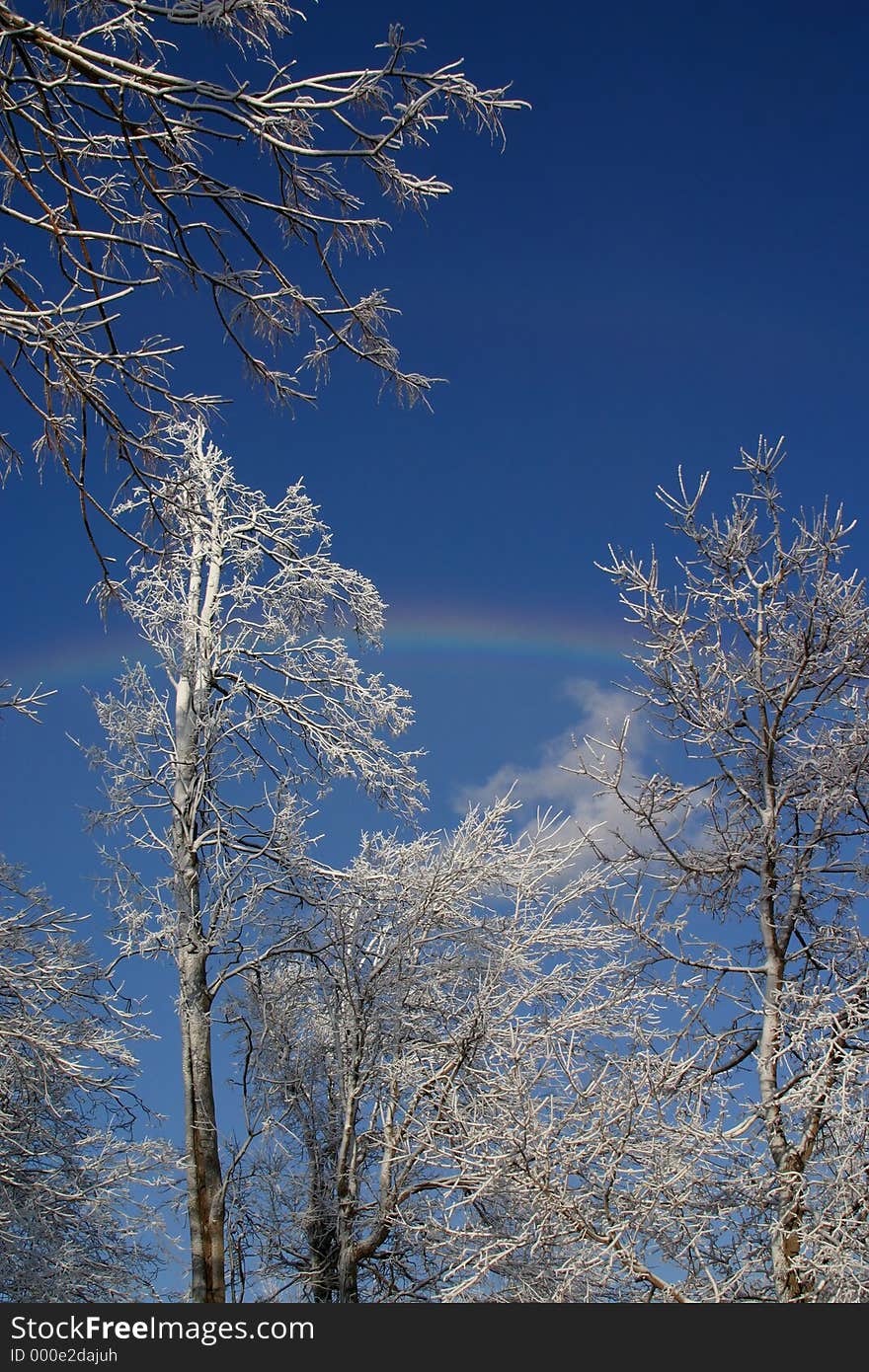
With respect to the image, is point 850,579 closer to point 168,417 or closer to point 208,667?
point 168,417

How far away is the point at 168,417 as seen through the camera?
6.04m

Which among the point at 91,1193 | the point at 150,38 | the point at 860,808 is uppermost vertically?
the point at 150,38

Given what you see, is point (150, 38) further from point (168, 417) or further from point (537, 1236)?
A: point (537, 1236)

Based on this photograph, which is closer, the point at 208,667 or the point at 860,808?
the point at 860,808
